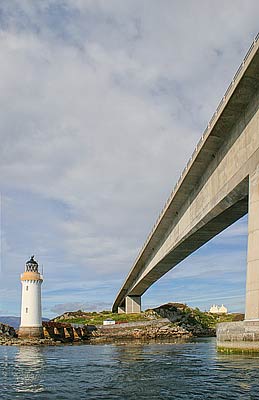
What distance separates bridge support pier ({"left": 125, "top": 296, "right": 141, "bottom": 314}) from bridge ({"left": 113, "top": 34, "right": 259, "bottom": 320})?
4897 centimetres

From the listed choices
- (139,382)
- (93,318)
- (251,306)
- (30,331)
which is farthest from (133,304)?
(139,382)

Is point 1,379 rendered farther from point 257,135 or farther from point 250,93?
point 250,93

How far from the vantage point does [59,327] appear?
221ft

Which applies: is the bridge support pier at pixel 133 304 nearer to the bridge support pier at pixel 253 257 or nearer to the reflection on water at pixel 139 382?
the reflection on water at pixel 139 382

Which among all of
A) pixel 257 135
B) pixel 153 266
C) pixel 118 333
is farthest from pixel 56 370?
pixel 118 333

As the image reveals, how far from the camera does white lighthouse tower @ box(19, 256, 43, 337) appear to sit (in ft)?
195

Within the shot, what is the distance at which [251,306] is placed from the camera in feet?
76.8

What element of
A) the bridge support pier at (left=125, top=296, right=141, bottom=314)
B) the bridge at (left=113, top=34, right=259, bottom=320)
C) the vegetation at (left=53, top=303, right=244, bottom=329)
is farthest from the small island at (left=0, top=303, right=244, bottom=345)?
the bridge at (left=113, top=34, right=259, bottom=320)

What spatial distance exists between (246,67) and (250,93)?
8.43 feet

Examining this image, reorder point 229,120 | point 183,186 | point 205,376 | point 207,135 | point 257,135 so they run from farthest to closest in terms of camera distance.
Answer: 1. point 183,186
2. point 207,135
3. point 229,120
4. point 257,135
5. point 205,376

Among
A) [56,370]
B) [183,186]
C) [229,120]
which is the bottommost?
[56,370]

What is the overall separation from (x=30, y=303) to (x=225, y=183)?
3718cm

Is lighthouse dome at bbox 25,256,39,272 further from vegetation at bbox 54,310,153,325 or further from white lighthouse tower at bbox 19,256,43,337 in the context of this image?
vegetation at bbox 54,310,153,325

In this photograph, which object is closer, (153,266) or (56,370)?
(56,370)
